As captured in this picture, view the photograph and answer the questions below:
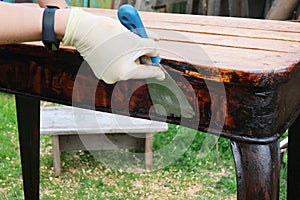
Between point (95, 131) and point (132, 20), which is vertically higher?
point (132, 20)

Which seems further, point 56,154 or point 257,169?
point 56,154

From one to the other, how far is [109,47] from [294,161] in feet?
2.71

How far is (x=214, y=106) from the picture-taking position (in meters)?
0.94

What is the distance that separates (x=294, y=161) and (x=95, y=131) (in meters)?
1.19

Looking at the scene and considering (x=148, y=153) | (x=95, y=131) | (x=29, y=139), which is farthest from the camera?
(x=148, y=153)

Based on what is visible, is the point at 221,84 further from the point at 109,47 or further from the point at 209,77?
the point at 109,47

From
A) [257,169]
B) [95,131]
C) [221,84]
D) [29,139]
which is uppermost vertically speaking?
[221,84]

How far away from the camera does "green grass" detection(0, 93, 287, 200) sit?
2320 millimetres

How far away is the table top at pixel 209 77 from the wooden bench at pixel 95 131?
1.21 metres

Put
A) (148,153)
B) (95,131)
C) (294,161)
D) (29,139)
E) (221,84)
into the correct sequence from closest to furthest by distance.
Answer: (221,84)
(294,161)
(29,139)
(95,131)
(148,153)

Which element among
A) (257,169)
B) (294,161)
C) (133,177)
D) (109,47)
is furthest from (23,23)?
(133,177)

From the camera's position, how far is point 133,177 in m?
2.50

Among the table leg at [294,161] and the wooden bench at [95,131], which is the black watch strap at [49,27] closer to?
the table leg at [294,161]

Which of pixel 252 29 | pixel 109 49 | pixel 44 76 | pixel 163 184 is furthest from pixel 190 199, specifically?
pixel 109 49
